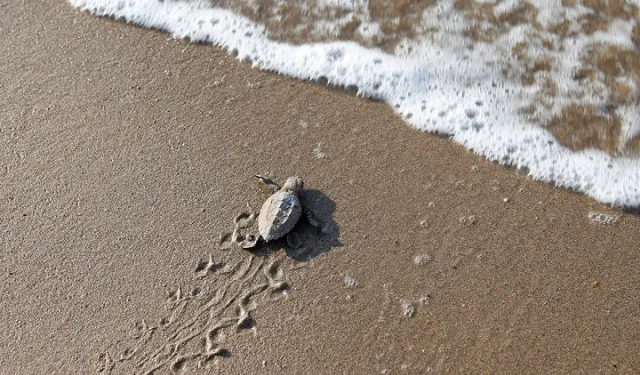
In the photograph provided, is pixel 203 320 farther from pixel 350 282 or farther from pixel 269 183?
pixel 269 183

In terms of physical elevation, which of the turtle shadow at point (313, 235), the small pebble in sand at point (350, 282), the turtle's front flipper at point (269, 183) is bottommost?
the small pebble in sand at point (350, 282)

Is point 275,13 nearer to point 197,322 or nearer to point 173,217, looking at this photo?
point 173,217

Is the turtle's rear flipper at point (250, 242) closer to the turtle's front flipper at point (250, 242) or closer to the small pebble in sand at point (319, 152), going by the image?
the turtle's front flipper at point (250, 242)

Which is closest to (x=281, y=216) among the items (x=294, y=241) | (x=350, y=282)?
(x=294, y=241)

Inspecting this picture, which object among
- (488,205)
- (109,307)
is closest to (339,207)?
(488,205)

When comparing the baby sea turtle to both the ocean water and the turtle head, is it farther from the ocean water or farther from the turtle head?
the ocean water

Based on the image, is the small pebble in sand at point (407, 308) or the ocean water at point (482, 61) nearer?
the small pebble in sand at point (407, 308)

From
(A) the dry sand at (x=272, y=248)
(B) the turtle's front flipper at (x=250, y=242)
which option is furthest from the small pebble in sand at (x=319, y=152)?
(B) the turtle's front flipper at (x=250, y=242)
